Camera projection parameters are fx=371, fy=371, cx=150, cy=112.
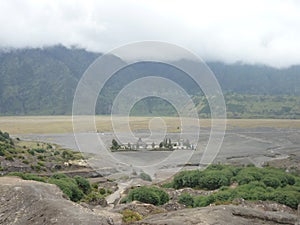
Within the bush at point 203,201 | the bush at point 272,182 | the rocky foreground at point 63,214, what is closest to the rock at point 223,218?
the rocky foreground at point 63,214

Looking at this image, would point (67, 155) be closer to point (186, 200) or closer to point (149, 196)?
point (149, 196)

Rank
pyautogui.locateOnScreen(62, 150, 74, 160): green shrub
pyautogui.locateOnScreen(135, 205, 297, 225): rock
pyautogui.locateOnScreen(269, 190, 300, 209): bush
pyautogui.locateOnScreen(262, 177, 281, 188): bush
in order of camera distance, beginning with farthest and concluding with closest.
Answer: pyautogui.locateOnScreen(62, 150, 74, 160): green shrub → pyautogui.locateOnScreen(262, 177, 281, 188): bush → pyautogui.locateOnScreen(269, 190, 300, 209): bush → pyautogui.locateOnScreen(135, 205, 297, 225): rock

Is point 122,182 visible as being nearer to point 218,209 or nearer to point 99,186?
point 99,186

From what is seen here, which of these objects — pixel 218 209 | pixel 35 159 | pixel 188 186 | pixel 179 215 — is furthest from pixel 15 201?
pixel 35 159

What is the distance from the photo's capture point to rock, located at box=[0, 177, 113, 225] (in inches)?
478

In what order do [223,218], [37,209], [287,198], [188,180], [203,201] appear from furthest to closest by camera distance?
[188,180]
[203,201]
[287,198]
[223,218]
[37,209]

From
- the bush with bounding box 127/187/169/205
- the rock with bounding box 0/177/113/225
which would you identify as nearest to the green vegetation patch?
the bush with bounding box 127/187/169/205

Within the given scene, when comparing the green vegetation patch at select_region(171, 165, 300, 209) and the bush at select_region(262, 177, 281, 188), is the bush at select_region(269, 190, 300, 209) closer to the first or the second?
the green vegetation patch at select_region(171, 165, 300, 209)

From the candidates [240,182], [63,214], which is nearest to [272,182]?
[240,182]

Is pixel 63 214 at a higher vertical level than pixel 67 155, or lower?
higher

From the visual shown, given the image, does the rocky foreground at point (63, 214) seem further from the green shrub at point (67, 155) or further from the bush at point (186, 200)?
the green shrub at point (67, 155)

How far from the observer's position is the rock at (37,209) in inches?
478

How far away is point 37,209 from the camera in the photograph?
43.1 ft

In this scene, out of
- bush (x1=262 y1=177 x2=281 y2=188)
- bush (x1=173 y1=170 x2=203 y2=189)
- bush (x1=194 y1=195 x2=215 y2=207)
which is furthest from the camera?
bush (x1=173 y1=170 x2=203 y2=189)
